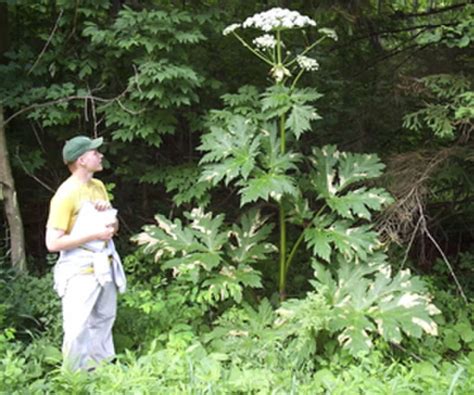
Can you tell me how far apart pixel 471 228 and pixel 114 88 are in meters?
4.05

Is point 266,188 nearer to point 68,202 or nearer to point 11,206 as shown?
point 68,202

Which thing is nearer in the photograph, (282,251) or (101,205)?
(101,205)

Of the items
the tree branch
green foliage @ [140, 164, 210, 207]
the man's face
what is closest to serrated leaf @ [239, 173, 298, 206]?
green foliage @ [140, 164, 210, 207]

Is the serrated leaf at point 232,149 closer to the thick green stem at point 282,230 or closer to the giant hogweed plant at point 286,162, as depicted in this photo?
the giant hogweed plant at point 286,162

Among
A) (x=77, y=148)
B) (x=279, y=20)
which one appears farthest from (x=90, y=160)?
(x=279, y=20)

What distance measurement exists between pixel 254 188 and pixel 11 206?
2238mm

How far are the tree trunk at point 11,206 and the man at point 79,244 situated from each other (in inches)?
49.9

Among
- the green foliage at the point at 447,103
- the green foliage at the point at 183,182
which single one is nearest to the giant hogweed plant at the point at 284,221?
the green foliage at the point at 183,182

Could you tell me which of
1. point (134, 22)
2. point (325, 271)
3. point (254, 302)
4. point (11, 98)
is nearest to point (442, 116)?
point (325, 271)

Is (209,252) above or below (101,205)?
below

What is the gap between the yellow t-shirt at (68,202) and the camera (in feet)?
12.0

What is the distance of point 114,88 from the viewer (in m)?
5.30

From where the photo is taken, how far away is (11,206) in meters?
4.89

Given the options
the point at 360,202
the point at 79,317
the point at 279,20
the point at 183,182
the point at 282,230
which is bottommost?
the point at 79,317
